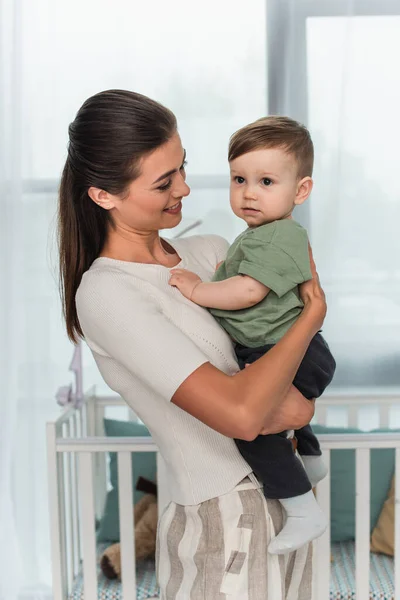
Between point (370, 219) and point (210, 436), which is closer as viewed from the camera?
point (210, 436)

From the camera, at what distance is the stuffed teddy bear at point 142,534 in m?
2.17

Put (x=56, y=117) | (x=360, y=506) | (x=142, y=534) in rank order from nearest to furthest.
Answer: (x=360, y=506) → (x=142, y=534) → (x=56, y=117)

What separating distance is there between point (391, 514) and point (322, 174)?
1137 millimetres

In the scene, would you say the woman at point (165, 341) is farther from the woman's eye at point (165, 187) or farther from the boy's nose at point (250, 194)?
the boy's nose at point (250, 194)

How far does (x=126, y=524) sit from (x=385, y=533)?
0.78 metres

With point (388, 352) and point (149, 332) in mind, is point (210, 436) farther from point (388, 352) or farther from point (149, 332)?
point (388, 352)

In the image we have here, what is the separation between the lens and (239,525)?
4.25 ft

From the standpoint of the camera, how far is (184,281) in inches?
51.9

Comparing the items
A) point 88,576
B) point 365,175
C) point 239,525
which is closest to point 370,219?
point 365,175

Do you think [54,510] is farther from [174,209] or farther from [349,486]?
[174,209]

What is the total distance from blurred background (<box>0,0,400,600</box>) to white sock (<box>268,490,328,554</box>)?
1355 mm

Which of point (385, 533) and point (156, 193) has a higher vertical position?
point (156, 193)

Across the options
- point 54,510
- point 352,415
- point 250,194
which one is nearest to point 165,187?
point 250,194

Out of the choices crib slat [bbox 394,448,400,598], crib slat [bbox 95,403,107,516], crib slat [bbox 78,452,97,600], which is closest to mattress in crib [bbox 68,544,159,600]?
crib slat [bbox 78,452,97,600]
